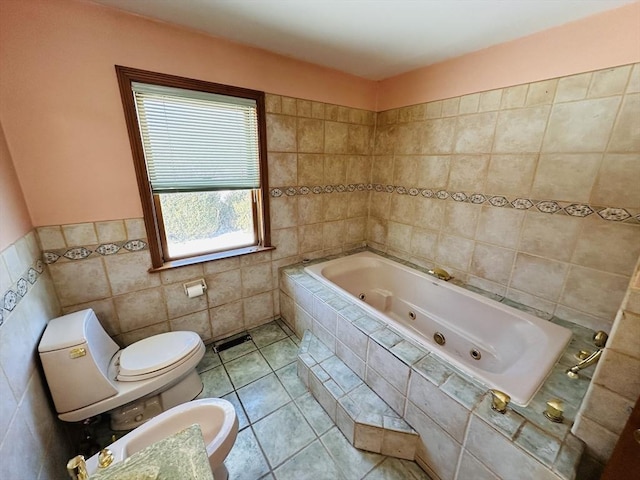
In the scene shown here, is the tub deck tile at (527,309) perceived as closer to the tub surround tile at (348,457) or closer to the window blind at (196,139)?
the tub surround tile at (348,457)

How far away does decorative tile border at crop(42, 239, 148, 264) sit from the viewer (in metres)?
1.31

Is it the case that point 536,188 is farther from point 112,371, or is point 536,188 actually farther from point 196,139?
point 112,371

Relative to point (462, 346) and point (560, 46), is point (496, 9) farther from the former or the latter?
point (462, 346)

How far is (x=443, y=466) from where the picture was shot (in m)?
1.11

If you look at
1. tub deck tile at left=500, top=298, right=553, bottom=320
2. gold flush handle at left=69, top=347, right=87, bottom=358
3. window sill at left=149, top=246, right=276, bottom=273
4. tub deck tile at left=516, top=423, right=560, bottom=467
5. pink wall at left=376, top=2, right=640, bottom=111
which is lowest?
tub deck tile at left=516, top=423, right=560, bottom=467

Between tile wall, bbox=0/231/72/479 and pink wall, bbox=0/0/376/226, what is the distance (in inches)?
12.2

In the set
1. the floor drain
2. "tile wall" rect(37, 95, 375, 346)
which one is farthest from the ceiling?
the floor drain

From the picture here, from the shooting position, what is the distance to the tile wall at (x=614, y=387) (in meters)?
0.70

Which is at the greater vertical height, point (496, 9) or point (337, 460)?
point (496, 9)

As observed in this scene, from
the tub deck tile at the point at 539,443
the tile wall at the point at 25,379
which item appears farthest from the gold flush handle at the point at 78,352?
the tub deck tile at the point at 539,443

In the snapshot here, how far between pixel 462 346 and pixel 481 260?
0.63m

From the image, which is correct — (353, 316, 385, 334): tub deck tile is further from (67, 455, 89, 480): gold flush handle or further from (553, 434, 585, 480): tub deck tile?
(67, 455, 89, 480): gold flush handle

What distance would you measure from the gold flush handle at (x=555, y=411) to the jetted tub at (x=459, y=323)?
0.06m

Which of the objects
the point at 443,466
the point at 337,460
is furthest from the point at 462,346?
the point at 337,460
